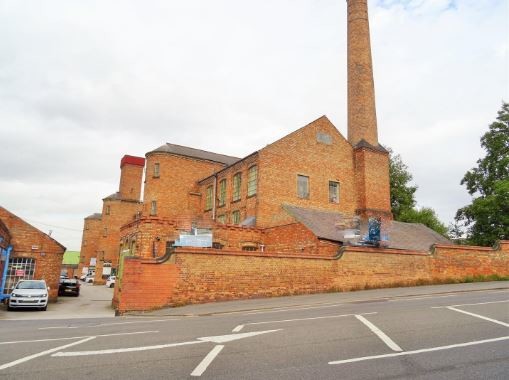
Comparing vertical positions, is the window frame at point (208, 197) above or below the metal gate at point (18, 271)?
above

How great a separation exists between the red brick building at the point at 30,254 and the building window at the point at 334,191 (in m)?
19.1

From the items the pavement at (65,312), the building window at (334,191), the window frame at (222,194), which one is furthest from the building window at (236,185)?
the pavement at (65,312)

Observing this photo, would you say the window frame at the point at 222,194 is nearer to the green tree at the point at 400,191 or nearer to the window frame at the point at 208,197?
the window frame at the point at 208,197

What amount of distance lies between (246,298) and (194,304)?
230 cm

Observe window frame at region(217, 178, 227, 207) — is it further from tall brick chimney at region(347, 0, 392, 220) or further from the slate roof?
tall brick chimney at region(347, 0, 392, 220)

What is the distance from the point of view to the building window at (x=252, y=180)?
90.0 feet

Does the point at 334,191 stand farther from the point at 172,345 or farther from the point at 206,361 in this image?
the point at 206,361

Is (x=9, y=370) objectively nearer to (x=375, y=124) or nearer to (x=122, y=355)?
(x=122, y=355)

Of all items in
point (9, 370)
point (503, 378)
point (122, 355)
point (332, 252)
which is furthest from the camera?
point (332, 252)

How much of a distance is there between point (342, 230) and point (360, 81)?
14913 millimetres

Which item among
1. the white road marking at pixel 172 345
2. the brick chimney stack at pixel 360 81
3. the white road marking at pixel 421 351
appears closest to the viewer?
the white road marking at pixel 421 351

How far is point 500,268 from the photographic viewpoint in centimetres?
2375

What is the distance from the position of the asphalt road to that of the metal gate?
16628 mm

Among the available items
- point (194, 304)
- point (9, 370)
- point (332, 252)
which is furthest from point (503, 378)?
point (332, 252)
